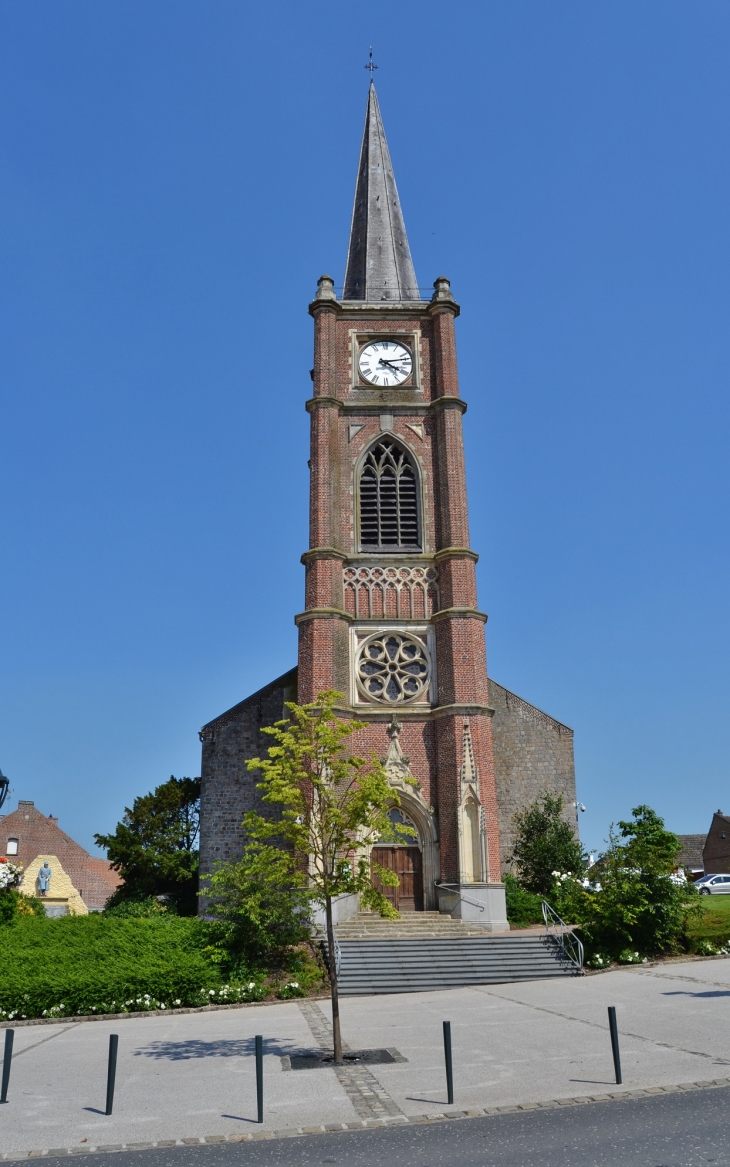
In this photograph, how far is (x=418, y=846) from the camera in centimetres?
2852

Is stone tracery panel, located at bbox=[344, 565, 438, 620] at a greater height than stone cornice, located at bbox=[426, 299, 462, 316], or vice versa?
stone cornice, located at bbox=[426, 299, 462, 316]

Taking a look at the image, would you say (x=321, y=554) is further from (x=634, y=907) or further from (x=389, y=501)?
(x=634, y=907)

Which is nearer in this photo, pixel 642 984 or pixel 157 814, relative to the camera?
pixel 642 984

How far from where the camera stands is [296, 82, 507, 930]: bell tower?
27875mm

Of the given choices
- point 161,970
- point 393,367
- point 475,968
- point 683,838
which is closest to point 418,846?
point 475,968

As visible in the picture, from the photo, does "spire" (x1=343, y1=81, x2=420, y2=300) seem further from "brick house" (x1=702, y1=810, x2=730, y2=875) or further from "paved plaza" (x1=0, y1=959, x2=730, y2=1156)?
"brick house" (x1=702, y1=810, x2=730, y2=875)

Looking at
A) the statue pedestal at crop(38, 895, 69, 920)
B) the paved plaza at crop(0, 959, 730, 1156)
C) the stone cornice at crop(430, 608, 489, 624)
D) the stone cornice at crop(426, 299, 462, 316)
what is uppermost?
the stone cornice at crop(426, 299, 462, 316)

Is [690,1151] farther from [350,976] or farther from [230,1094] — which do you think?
[350,976]

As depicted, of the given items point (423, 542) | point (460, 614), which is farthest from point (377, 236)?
point (460, 614)

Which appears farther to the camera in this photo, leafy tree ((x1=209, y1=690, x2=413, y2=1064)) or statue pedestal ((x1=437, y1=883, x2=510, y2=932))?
statue pedestal ((x1=437, y1=883, x2=510, y2=932))

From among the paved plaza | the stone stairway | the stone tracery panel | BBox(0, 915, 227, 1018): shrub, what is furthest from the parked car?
BBox(0, 915, 227, 1018): shrub

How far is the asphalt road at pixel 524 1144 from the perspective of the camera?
26.8 ft

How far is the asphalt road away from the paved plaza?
518 millimetres

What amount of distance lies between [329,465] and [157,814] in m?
13.3
